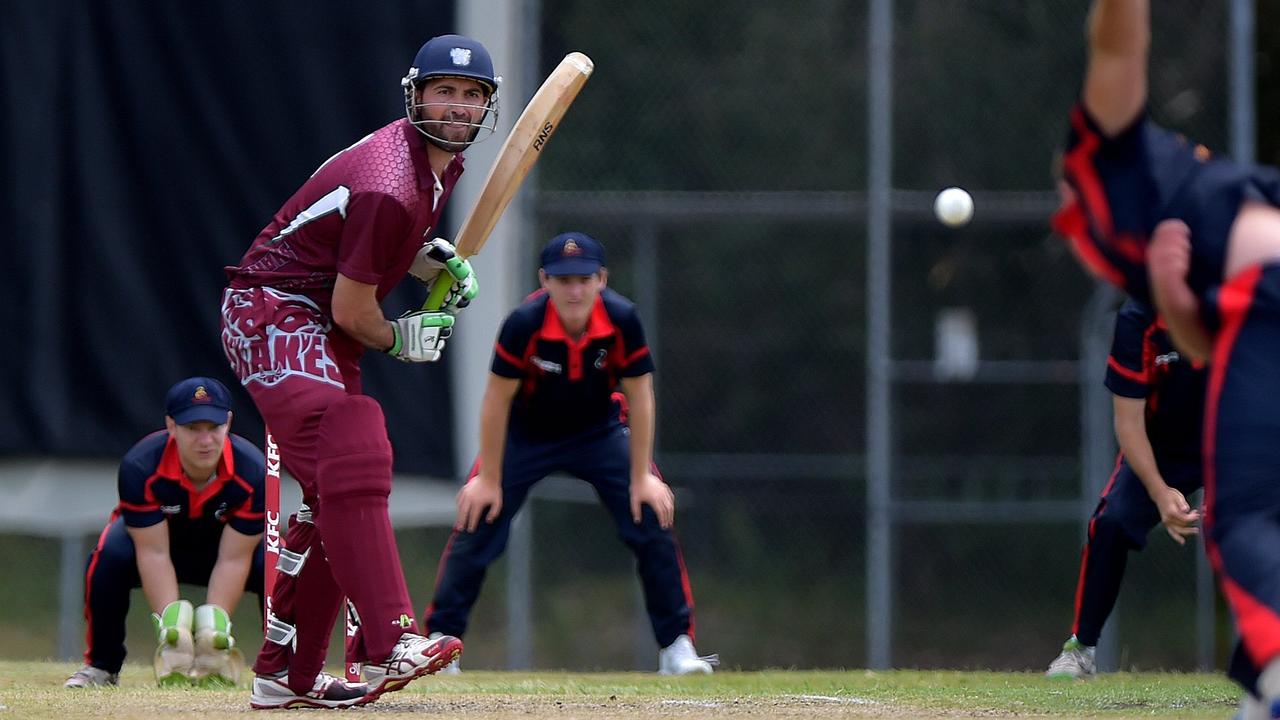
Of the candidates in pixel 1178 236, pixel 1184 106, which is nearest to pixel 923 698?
pixel 1178 236

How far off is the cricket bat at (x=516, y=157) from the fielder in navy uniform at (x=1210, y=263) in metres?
2.28

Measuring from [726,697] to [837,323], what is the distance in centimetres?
807

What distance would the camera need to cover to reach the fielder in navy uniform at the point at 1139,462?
7109 millimetres

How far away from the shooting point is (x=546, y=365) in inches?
324

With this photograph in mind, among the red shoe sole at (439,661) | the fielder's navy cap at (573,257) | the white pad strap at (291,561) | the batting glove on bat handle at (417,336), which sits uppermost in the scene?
the fielder's navy cap at (573,257)

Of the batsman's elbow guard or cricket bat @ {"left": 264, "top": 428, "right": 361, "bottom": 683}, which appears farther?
the batsman's elbow guard

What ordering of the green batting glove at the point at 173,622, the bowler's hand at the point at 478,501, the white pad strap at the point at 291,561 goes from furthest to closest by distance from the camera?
1. the bowler's hand at the point at 478,501
2. the green batting glove at the point at 173,622
3. the white pad strap at the point at 291,561

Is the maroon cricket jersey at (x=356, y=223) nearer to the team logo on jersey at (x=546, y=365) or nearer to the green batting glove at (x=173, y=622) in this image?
the green batting glove at (x=173, y=622)

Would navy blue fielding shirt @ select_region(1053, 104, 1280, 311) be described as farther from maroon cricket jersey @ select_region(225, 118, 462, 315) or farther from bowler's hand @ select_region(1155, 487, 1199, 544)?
bowler's hand @ select_region(1155, 487, 1199, 544)

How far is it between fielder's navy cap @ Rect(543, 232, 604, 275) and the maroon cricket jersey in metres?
2.65

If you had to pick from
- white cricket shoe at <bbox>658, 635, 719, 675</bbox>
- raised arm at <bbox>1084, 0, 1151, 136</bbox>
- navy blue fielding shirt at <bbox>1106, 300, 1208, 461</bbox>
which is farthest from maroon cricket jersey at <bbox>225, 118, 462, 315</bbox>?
white cricket shoe at <bbox>658, 635, 719, 675</bbox>

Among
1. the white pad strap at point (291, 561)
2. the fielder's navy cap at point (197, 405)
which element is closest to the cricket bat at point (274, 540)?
the white pad strap at point (291, 561)

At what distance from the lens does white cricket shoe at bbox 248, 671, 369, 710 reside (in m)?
5.47

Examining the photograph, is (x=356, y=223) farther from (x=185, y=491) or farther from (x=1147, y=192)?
(x=185, y=491)
